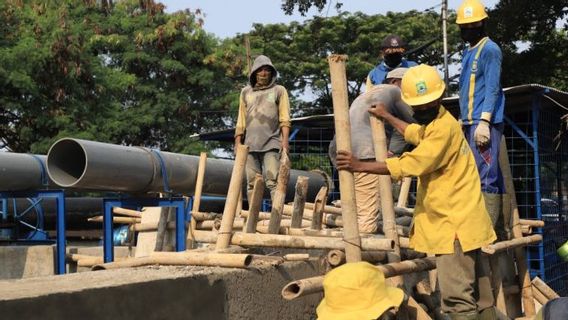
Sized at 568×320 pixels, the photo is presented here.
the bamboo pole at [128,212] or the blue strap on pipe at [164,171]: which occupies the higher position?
the blue strap on pipe at [164,171]

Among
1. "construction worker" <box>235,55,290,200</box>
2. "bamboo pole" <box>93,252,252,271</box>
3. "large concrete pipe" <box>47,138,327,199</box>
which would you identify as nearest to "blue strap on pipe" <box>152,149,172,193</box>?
"large concrete pipe" <box>47,138,327,199</box>

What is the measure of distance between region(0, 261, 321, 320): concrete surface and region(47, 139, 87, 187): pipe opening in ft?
9.92

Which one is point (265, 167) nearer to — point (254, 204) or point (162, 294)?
point (254, 204)

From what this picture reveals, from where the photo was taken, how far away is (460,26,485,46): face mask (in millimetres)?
6223

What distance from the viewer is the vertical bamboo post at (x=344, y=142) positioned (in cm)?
487

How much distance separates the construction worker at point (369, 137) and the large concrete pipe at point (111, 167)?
7.65 ft

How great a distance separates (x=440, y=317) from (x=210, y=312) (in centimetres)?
199

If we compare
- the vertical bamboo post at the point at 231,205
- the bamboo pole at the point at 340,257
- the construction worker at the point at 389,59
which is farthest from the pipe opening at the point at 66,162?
the bamboo pole at the point at 340,257

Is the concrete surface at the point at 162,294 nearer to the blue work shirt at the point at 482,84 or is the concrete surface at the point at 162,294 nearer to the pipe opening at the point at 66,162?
the blue work shirt at the point at 482,84

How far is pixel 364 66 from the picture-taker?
92.5 ft

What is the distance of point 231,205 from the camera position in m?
5.63

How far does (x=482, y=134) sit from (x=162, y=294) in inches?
105

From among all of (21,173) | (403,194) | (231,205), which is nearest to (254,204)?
(231,205)

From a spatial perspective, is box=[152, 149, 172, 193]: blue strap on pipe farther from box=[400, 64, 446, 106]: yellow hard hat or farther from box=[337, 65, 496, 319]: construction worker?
box=[400, 64, 446, 106]: yellow hard hat
